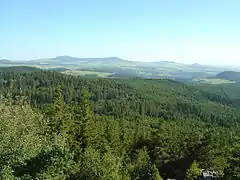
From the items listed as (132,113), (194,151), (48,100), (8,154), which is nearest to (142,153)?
(194,151)

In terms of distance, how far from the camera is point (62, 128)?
43.9m

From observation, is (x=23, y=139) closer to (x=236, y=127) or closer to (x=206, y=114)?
(x=236, y=127)

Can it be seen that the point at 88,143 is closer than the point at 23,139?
No

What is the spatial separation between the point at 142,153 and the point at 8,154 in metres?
33.6

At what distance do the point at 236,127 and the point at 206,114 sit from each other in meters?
28.9

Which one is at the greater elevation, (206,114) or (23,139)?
(23,139)

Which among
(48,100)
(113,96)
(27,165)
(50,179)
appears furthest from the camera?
(113,96)

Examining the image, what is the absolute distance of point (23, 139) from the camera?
28578 millimetres

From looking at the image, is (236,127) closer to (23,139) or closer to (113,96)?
(113,96)

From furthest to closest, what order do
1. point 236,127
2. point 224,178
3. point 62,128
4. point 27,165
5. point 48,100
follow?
point 48,100 → point 236,127 → point 62,128 → point 224,178 → point 27,165

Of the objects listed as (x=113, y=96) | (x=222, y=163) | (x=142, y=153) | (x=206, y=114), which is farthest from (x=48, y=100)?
(x=222, y=163)

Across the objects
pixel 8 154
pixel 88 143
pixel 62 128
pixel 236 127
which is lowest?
pixel 236 127

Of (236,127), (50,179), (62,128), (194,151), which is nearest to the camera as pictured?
(50,179)

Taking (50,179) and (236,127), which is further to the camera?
(236,127)
